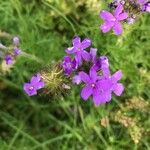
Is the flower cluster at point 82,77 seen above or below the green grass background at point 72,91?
below

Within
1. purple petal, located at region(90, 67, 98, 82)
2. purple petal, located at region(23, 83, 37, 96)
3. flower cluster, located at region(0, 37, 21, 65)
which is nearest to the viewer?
purple petal, located at region(90, 67, 98, 82)

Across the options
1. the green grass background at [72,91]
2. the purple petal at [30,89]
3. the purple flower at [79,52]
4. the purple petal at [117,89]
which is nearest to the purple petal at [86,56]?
the purple flower at [79,52]

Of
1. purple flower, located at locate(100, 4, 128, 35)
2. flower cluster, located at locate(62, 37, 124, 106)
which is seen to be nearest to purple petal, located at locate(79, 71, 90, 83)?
flower cluster, located at locate(62, 37, 124, 106)

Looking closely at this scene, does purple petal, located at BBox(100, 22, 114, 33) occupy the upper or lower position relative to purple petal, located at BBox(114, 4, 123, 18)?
lower

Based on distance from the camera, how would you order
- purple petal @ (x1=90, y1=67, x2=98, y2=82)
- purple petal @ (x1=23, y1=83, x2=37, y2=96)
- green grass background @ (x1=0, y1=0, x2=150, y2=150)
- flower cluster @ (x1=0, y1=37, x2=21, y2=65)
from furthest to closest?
green grass background @ (x1=0, y1=0, x2=150, y2=150), flower cluster @ (x1=0, y1=37, x2=21, y2=65), purple petal @ (x1=23, y1=83, x2=37, y2=96), purple petal @ (x1=90, y1=67, x2=98, y2=82)

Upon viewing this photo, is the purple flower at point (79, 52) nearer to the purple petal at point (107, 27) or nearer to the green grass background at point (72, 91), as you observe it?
the purple petal at point (107, 27)

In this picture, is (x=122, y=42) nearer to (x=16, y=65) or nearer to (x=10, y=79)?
(x=16, y=65)

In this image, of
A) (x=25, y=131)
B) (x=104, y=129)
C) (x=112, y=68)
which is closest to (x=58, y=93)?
(x=112, y=68)

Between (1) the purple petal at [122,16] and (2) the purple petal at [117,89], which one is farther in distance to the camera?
(1) the purple petal at [122,16]

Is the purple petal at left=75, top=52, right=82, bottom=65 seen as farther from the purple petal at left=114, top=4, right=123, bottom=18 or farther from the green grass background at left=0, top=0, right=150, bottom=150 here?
Answer: the green grass background at left=0, top=0, right=150, bottom=150
